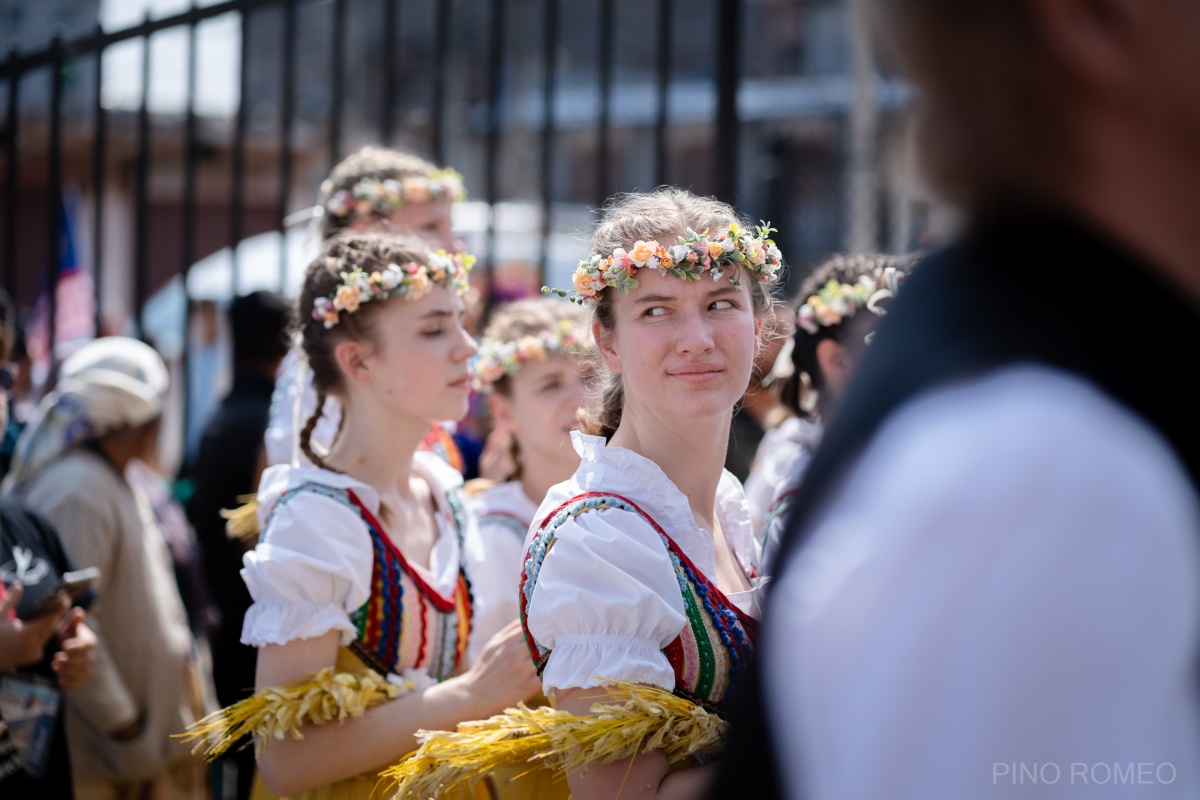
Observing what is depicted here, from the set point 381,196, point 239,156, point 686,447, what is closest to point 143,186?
point 239,156

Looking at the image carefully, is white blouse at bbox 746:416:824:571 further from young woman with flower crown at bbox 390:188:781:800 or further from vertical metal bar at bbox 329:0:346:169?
vertical metal bar at bbox 329:0:346:169

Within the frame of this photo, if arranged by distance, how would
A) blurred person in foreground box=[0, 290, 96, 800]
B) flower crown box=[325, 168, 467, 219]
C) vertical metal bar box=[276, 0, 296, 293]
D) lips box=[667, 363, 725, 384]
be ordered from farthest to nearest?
vertical metal bar box=[276, 0, 296, 293], flower crown box=[325, 168, 467, 219], blurred person in foreground box=[0, 290, 96, 800], lips box=[667, 363, 725, 384]

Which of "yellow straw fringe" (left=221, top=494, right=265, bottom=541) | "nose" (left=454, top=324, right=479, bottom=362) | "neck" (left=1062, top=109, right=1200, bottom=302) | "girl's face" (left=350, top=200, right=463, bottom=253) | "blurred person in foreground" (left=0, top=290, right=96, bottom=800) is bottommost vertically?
"blurred person in foreground" (left=0, top=290, right=96, bottom=800)

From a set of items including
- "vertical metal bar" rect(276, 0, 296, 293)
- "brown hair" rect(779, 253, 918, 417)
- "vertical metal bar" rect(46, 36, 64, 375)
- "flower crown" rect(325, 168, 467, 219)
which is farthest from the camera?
"vertical metal bar" rect(46, 36, 64, 375)

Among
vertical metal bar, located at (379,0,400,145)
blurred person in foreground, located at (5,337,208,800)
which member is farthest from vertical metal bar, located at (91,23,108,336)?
vertical metal bar, located at (379,0,400,145)

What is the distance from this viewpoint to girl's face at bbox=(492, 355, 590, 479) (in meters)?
3.50

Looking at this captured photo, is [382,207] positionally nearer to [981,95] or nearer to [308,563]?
[308,563]

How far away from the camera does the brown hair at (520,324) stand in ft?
11.9

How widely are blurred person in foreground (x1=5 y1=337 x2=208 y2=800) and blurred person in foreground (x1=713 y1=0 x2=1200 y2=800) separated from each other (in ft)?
11.2

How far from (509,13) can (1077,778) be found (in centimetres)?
1751

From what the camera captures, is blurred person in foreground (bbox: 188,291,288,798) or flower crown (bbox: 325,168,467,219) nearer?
blurred person in foreground (bbox: 188,291,288,798)

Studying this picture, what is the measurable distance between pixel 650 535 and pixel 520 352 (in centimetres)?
174

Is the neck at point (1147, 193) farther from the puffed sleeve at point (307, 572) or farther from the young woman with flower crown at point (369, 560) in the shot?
the puffed sleeve at point (307, 572)

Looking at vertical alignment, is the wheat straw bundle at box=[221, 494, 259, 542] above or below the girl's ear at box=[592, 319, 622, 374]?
below
